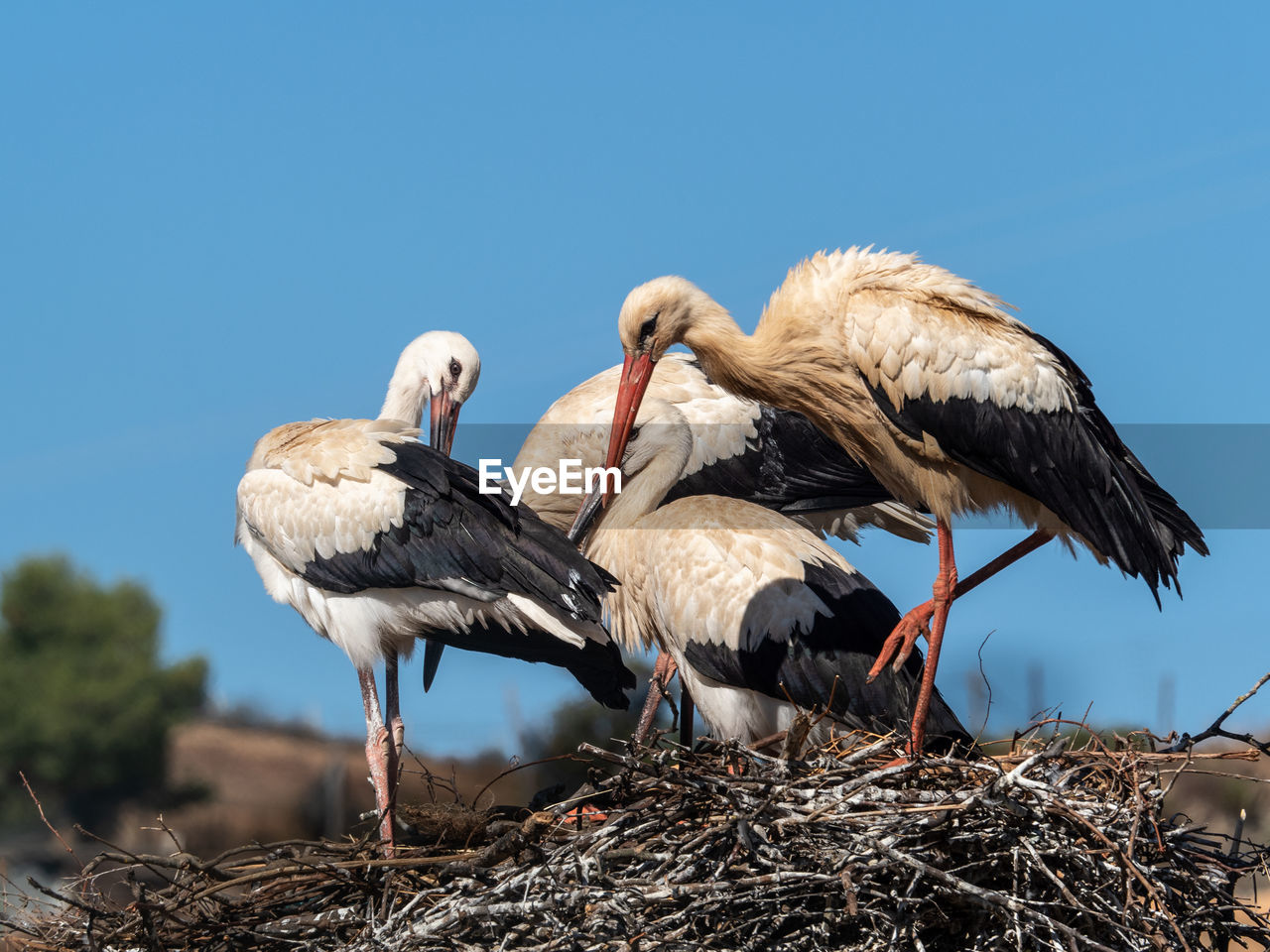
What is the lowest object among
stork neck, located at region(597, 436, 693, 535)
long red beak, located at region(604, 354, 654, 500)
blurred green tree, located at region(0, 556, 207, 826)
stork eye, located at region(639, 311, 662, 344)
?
blurred green tree, located at region(0, 556, 207, 826)

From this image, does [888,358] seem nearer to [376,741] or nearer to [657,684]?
[657,684]

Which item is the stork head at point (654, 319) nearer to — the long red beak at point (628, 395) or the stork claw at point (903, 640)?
the long red beak at point (628, 395)

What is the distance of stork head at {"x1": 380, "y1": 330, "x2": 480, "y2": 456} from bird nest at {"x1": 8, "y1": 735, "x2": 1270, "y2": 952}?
92.0 inches

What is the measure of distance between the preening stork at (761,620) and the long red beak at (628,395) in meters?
0.36

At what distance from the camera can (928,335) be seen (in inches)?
206

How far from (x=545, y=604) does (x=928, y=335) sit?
1.51 meters

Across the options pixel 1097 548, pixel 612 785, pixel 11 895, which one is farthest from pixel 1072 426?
pixel 11 895

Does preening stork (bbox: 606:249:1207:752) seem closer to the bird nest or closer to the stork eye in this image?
the stork eye

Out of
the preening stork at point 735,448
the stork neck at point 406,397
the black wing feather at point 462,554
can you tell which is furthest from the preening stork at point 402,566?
the preening stork at point 735,448

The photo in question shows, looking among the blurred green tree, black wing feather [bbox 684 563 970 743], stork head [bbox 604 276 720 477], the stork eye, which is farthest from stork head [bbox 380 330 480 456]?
the blurred green tree

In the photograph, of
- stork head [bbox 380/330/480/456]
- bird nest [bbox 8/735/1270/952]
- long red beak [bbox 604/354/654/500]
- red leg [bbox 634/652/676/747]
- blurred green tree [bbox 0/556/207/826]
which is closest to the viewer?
bird nest [bbox 8/735/1270/952]

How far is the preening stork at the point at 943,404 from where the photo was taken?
17.2 feet

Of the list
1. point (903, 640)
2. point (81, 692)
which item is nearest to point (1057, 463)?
point (903, 640)

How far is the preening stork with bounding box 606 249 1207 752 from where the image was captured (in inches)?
207
